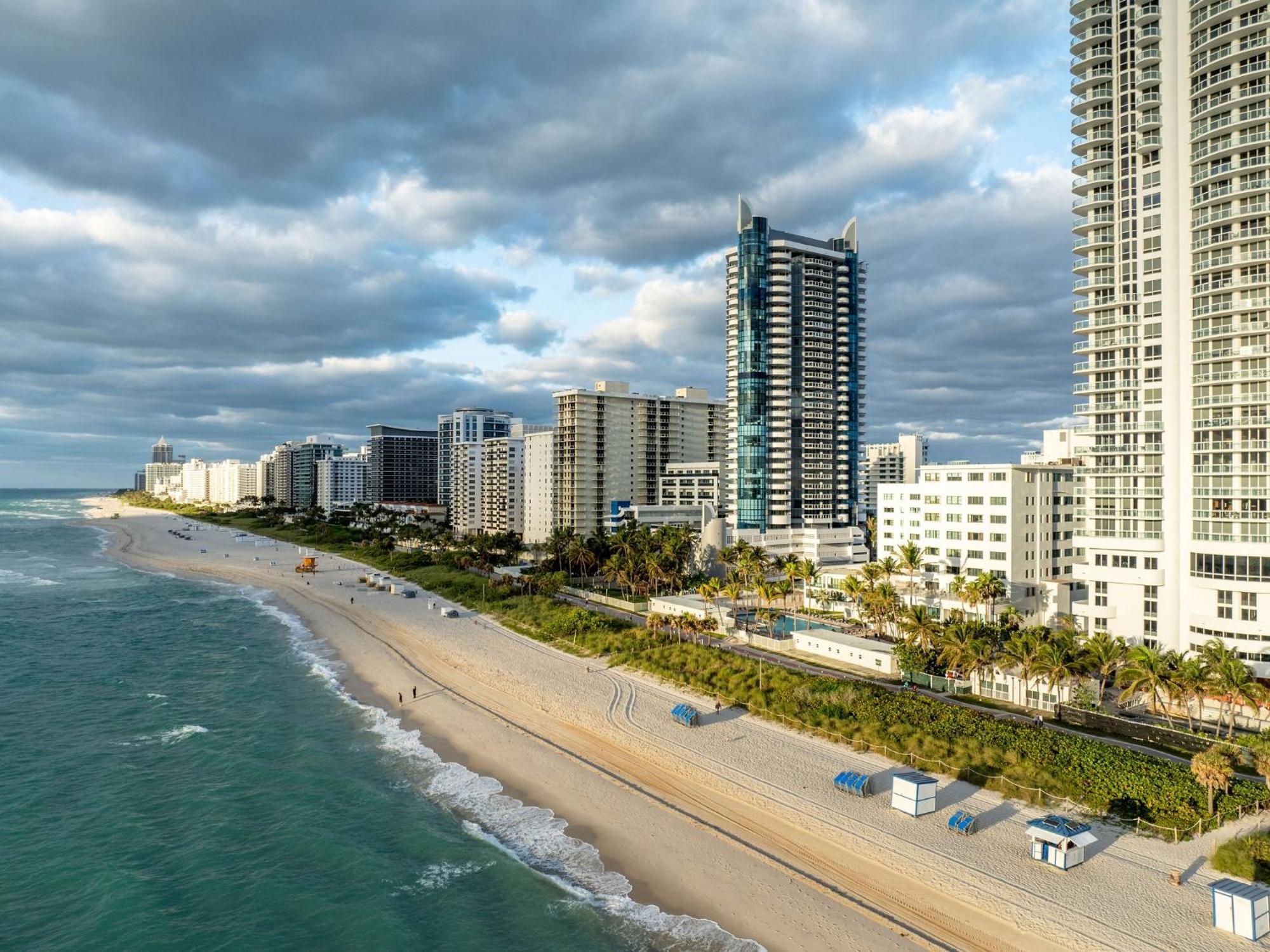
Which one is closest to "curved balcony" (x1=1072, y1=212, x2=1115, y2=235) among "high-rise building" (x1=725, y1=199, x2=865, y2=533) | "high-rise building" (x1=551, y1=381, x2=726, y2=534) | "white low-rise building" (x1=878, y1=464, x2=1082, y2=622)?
"white low-rise building" (x1=878, y1=464, x2=1082, y2=622)

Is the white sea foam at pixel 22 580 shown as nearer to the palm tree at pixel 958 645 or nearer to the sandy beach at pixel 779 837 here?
the sandy beach at pixel 779 837

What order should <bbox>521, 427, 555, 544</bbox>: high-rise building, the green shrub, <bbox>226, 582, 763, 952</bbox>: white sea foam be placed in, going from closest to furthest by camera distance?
<bbox>226, 582, 763, 952</bbox>: white sea foam, the green shrub, <bbox>521, 427, 555, 544</bbox>: high-rise building

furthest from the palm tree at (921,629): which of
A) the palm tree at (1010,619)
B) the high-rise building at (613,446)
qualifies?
the high-rise building at (613,446)

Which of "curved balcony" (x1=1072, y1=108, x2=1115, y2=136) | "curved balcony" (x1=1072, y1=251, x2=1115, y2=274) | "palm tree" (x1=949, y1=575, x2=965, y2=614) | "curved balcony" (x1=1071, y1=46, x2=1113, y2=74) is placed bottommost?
"palm tree" (x1=949, y1=575, x2=965, y2=614)

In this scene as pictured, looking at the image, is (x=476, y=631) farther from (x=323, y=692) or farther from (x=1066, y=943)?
(x=1066, y=943)

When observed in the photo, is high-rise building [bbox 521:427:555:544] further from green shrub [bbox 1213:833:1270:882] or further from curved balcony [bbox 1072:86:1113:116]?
green shrub [bbox 1213:833:1270:882]

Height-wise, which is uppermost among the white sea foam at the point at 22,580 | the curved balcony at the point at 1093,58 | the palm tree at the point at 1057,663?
the curved balcony at the point at 1093,58
